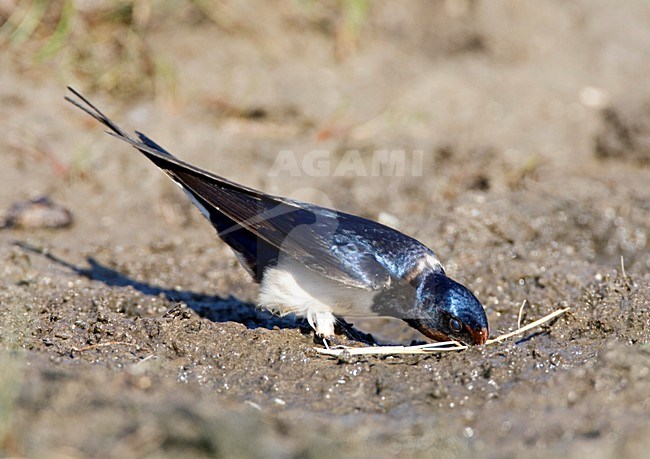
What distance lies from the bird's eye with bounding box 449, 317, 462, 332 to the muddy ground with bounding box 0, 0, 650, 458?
0.64ft

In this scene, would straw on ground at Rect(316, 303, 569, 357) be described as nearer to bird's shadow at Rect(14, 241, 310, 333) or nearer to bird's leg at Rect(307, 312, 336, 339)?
bird's leg at Rect(307, 312, 336, 339)

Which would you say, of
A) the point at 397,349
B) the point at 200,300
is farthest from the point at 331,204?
the point at 397,349

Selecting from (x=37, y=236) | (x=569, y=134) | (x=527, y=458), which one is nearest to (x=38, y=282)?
(x=37, y=236)

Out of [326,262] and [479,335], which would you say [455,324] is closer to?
[479,335]

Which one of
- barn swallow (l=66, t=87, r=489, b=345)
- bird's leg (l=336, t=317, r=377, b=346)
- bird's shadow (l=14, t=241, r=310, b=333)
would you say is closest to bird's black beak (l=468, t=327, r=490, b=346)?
barn swallow (l=66, t=87, r=489, b=345)

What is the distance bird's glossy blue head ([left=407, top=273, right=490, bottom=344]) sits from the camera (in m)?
3.93

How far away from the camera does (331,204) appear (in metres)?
6.16

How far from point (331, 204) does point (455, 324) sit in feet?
7.61

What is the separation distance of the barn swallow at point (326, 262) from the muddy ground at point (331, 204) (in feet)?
0.68

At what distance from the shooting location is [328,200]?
621cm

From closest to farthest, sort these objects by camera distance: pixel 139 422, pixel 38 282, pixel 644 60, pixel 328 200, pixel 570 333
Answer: pixel 139 422
pixel 570 333
pixel 38 282
pixel 328 200
pixel 644 60

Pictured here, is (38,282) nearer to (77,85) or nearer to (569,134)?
(77,85)

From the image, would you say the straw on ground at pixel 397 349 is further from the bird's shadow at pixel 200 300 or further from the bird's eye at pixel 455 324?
the bird's shadow at pixel 200 300

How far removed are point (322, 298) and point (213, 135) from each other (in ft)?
9.34
